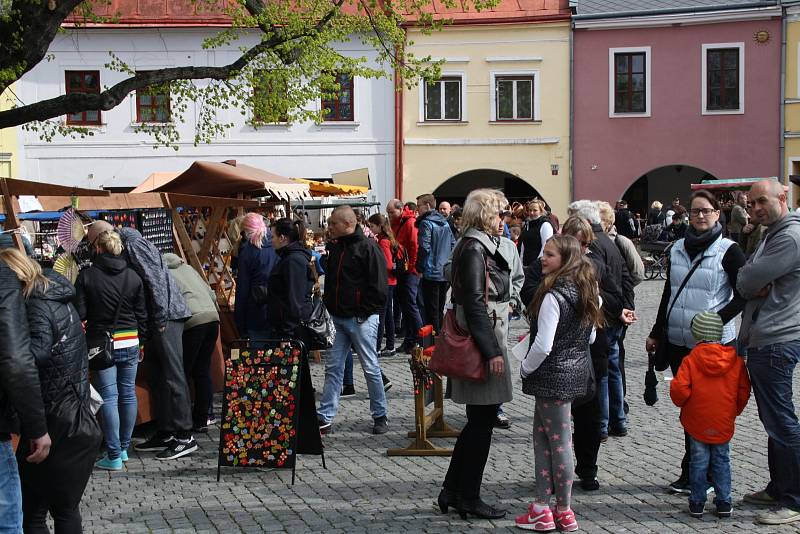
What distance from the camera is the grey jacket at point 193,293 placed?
807 centimetres

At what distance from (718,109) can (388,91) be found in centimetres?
969

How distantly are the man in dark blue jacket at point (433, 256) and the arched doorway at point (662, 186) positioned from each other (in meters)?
21.3

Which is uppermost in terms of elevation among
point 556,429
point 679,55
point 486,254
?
point 679,55

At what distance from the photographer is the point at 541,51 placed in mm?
29953

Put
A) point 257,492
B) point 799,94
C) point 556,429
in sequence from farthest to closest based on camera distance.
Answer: point 799,94 < point 257,492 < point 556,429

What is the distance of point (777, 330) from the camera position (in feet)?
19.0

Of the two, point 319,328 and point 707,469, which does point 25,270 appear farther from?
point 319,328

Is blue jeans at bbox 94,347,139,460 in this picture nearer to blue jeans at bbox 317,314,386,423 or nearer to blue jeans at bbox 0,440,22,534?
blue jeans at bbox 317,314,386,423

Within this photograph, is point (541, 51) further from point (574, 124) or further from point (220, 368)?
point (220, 368)

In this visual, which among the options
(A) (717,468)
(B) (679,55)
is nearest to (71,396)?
(A) (717,468)

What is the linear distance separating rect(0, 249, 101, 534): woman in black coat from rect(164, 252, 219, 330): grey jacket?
10.3 ft

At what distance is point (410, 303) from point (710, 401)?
727 cm

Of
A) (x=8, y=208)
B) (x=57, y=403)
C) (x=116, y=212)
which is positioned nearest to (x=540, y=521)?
(x=57, y=403)

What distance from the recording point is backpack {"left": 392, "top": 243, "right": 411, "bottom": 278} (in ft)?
41.6
